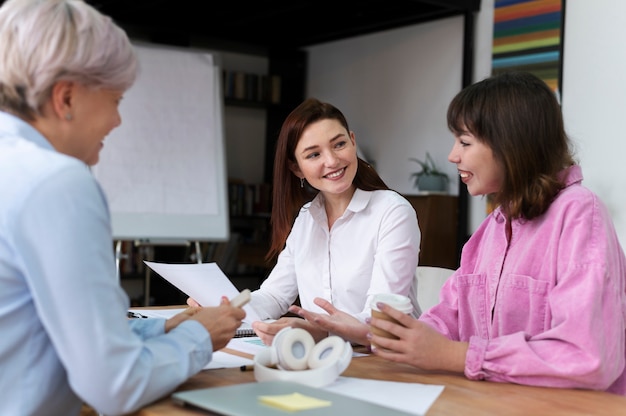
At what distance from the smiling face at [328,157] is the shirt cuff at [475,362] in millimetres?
1026

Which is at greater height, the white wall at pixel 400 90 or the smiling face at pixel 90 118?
the white wall at pixel 400 90

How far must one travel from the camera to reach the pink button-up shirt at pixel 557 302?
1352 mm

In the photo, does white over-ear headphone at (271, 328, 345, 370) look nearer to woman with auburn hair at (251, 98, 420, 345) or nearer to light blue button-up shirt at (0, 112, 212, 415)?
light blue button-up shirt at (0, 112, 212, 415)

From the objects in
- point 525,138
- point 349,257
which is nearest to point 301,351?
point 525,138

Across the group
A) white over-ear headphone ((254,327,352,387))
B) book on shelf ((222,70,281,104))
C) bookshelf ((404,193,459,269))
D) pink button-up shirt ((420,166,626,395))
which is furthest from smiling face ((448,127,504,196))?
book on shelf ((222,70,281,104))

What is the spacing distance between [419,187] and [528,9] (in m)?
1.38

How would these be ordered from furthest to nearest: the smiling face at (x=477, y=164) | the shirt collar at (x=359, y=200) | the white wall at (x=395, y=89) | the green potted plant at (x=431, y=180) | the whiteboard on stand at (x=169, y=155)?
the white wall at (x=395, y=89) < the green potted plant at (x=431, y=180) < the whiteboard on stand at (x=169, y=155) < the shirt collar at (x=359, y=200) < the smiling face at (x=477, y=164)

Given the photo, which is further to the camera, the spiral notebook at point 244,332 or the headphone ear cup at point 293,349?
the spiral notebook at point 244,332

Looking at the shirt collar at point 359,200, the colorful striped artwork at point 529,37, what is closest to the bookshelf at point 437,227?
the colorful striped artwork at point 529,37

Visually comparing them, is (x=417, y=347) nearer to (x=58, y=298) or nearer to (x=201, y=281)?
(x=58, y=298)

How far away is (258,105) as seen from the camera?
273 inches

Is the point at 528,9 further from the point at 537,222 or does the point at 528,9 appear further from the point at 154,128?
the point at 537,222

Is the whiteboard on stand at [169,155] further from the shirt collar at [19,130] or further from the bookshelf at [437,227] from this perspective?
the shirt collar at [19,130]

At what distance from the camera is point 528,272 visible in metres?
1.55
